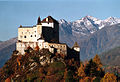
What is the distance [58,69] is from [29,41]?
20601mm

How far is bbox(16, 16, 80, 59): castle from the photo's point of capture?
141 metres

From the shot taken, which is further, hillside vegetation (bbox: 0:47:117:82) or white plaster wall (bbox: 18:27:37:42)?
white plaster wall (bbox: 18:27:37:42)

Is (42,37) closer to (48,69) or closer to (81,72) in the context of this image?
(48,69)

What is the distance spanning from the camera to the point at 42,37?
472ft

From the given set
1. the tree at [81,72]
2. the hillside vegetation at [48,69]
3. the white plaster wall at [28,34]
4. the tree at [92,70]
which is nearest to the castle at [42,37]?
the white plaster wall at [28,34]

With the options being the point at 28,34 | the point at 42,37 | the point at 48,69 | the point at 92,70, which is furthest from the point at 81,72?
the point at 28,34

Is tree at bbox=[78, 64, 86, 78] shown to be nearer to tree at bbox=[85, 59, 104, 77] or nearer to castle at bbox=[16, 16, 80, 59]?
tree at bbox=[85, 59, 104, 77]

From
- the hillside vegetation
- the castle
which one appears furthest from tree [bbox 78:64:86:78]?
the castle

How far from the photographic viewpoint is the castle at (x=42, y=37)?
141000 millimetres

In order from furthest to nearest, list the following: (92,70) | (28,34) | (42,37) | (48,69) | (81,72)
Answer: (28,34) → (42,37) → (92,70) → (48,69) → (81,72)

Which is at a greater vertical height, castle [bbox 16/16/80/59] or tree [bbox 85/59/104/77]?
castle [bbox 16/16/80/59]

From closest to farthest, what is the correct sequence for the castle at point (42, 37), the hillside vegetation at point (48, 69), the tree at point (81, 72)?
the tree at point (81, 72)
the hillside vegetation at point (48, 69)
the castle at point (42, 37)

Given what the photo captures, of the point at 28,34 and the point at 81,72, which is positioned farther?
the point at 28,34

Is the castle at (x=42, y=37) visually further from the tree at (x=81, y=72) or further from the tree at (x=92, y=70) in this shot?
the tree at (x=81, y=72)
